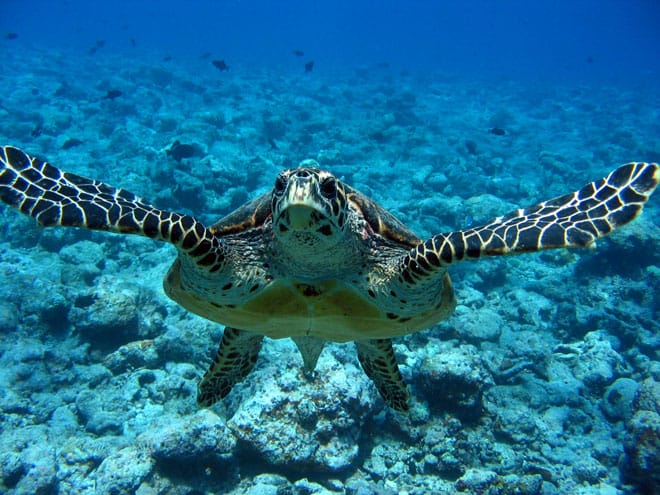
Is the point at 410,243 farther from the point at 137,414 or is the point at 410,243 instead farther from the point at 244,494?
the point at 137,414

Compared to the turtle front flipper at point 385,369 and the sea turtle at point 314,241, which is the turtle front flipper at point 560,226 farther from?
the turtle front flipper at point 385,369

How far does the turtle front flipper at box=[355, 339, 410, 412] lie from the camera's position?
490cm

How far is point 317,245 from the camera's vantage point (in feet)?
9.26

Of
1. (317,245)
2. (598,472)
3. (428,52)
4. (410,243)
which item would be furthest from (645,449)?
(428,52)

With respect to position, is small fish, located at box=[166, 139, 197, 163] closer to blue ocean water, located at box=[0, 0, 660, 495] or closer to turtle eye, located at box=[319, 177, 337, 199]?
blue ocean water, located at box=[0, 0, 660, 495]

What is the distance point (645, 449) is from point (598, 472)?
91 cm

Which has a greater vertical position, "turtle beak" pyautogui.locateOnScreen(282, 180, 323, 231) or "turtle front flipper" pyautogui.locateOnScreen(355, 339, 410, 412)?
"turtle beak" pyautogui.locateOnScreen(282, 180, 323, 231)

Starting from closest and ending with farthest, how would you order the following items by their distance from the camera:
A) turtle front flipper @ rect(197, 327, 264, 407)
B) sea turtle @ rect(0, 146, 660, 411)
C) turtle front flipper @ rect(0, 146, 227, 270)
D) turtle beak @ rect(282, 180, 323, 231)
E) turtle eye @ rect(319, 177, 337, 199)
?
1. turtle beak @ rect(282, 180, 323, 231)
2. turtle eye @ rect(319, 177, 337, 199)
3. sea turtle @ rect(0, 146, 660, 411)
4. turtle front flipper @ rect(0, 146, 227, 270)
5. turtle front flipper @ rect(197, 327, 264, 407)

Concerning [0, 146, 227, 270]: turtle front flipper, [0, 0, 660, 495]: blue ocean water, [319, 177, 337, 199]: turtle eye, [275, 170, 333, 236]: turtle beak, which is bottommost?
[0, 0, 660, 495]: blue ocean water

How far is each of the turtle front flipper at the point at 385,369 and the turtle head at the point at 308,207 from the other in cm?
252

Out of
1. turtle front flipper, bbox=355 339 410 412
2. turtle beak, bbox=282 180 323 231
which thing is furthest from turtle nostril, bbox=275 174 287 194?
turtle front flipper, bbox=355 339 410 412

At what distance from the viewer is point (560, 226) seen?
262 centimetres

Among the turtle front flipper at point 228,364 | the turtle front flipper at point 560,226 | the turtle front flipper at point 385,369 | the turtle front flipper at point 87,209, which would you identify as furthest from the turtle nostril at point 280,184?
the turtle front flipper at point 385,369

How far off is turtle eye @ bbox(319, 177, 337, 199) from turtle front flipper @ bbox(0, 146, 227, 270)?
1013mm
